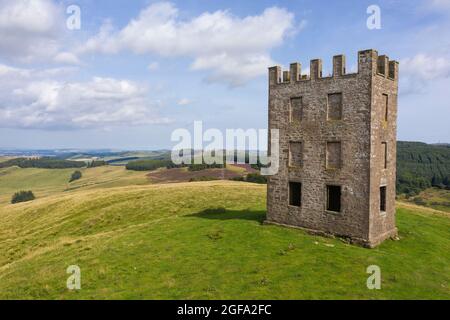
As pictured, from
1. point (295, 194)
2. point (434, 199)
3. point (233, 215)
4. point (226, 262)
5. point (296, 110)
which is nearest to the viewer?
point (226, 262)

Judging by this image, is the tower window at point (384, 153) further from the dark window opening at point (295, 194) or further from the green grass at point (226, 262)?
the dark window opening at point (295, 194)

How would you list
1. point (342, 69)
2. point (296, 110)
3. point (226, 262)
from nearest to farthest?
point (226, 262), point (342, 69), point (296, 110)

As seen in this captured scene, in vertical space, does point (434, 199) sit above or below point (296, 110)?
below

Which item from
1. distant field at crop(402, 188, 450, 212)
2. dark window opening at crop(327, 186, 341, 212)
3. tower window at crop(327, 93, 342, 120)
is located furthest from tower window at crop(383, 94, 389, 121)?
distant field at crop(402, 188, 450, 212)

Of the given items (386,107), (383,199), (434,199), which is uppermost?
(386,107)

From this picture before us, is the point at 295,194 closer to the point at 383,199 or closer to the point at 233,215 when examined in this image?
the point at 383,199

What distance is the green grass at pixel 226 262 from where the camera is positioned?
1848cm

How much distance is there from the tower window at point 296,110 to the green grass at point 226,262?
997 cm

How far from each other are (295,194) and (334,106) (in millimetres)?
8427

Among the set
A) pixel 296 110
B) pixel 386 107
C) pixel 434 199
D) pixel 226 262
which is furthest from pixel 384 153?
pixel 434 199

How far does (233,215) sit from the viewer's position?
36.9m

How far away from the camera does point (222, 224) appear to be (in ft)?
106
